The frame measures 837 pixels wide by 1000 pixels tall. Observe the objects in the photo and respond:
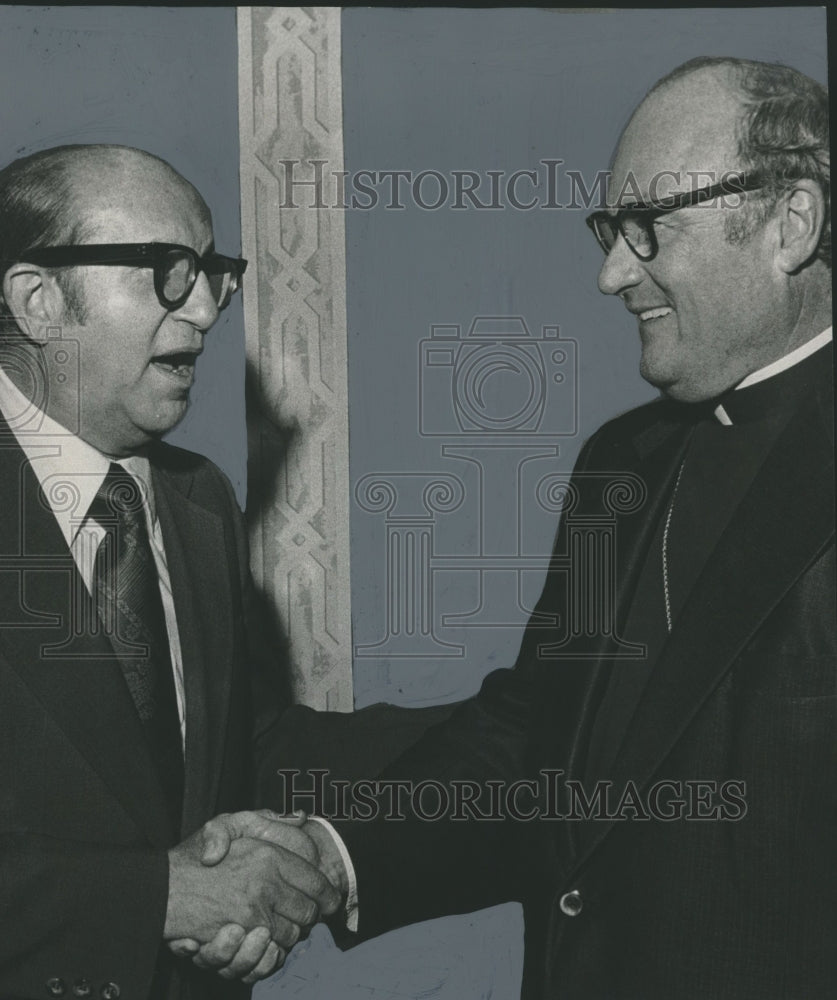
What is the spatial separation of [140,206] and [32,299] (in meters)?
0.23

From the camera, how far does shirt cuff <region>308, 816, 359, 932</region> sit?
252 cm

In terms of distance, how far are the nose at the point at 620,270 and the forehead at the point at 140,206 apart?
0.66m

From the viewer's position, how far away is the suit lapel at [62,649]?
2359 millimetres

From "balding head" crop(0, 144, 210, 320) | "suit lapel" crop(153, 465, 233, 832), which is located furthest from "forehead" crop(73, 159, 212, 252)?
"suit lapel" crop(153, 465, 233, 832)

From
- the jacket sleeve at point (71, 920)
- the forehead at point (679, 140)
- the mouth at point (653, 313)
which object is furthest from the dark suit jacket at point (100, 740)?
the forehead at point (679, 140)

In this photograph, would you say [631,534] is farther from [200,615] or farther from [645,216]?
[200,615]

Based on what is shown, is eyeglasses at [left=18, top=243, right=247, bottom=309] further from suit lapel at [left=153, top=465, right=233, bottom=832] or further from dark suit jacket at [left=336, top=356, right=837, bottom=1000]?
dark suit jacket at [left=336, top=356, right=837, bottom=1000]

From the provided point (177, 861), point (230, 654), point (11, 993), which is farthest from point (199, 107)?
point (11, 993)

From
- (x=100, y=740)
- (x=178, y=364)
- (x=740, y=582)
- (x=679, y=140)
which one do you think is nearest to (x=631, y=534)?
(x=740, y=582)

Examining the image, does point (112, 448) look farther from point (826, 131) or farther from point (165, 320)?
point (826, 131)

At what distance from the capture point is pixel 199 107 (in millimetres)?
2557

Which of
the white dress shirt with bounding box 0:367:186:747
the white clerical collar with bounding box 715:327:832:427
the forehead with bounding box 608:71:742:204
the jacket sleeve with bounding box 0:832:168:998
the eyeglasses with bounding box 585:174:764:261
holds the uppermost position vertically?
the forehead with bounding box 608:71:742:204

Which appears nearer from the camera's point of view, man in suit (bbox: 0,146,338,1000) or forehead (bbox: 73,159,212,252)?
man in suit (bbox: 0,146,338,1000)

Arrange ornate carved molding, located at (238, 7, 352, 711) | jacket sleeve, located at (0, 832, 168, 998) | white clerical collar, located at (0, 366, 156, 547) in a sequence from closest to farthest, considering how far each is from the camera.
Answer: jacket sleeve, located at (0, 832, 168, 998) < white clerical collar, located at (0, 366, 156, 547) < ornate carved molding, located at (238, 7, 352, 711)
